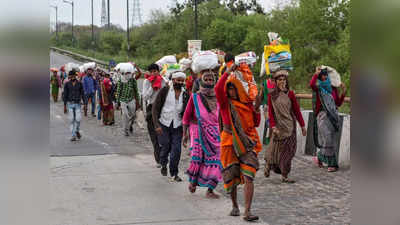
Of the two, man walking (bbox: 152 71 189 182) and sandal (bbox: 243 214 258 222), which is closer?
sandal (bbox: 243 214 258 222)

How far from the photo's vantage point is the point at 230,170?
6758 mm

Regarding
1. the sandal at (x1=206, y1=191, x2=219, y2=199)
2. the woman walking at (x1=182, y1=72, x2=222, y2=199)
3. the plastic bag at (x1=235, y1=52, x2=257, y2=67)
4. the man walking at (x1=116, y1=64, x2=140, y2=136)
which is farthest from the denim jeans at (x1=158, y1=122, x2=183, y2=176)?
the man walking at (x1=116, y1=64, x2=140, y2=136)

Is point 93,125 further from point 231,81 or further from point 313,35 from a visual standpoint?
point 313,35

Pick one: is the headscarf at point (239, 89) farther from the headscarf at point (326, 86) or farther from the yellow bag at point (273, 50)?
the headscarf at point (326, 86)

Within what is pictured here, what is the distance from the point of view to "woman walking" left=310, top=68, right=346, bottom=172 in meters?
10.2

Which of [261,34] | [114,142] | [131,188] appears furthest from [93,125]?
[261,34]

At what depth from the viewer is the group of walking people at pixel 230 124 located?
6.71m

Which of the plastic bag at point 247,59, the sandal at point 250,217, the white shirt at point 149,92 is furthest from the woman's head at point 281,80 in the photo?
the sandal at point 250,217

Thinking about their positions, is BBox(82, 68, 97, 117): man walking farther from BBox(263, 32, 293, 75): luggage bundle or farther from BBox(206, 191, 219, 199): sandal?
BBox(206, 191, 219, 199): sandal

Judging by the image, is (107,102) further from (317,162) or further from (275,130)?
(275,130)

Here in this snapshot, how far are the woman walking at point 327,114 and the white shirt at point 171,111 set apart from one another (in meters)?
2.45

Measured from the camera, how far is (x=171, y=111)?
9477 millimetres

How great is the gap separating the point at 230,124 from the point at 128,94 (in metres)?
9.92
